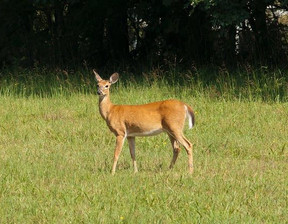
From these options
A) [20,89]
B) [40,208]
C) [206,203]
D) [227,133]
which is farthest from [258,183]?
[20,89]

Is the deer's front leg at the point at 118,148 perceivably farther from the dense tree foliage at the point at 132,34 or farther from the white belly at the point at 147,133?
the dense tree foliage at the point at 132,34

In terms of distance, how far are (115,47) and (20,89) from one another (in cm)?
498

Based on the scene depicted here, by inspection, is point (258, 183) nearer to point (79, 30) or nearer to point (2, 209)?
point (2, 209)

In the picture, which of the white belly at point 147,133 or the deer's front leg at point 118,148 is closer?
the deer's front leg at point 118,148

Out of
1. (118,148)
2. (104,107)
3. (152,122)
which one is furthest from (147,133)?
(104,107)

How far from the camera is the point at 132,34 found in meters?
21.3

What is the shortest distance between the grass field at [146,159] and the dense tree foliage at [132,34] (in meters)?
2.48

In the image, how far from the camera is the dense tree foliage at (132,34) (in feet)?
55.7

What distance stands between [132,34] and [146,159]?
40.8 ft

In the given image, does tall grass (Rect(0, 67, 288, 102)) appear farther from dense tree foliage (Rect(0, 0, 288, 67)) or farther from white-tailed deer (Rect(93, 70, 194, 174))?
white-tailed deer (Rect(93, 70, 194, 174))

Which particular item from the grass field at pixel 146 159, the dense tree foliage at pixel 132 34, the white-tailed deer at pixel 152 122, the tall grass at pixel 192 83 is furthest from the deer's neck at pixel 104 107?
the dense tree foliage at pixel 132 34

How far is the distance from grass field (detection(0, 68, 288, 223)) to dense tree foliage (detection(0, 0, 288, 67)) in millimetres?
2482

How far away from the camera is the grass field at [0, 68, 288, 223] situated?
670 cm

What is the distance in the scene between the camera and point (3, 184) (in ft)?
25.2
